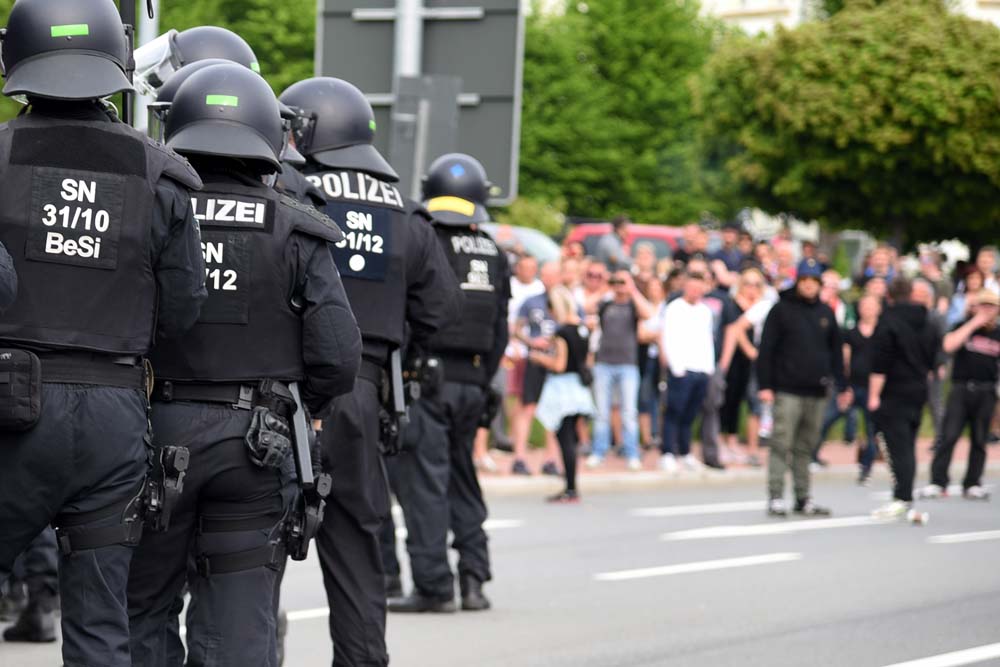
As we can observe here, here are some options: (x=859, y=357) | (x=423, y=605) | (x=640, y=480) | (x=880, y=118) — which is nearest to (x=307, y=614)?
(x=423, y=605)

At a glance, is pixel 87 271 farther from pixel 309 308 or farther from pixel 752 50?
pixel 752 50

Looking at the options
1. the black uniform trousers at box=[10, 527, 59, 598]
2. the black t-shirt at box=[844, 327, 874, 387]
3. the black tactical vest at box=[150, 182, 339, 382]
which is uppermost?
the black tactical vest at box=[150, 182, 339, 382]

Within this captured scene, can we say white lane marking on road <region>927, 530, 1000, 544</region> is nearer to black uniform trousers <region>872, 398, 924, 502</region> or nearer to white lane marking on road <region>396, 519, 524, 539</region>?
black uniform trousers <region>872, 398, 924, 502</region>

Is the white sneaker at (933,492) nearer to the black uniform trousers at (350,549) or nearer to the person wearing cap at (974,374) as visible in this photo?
the person wearing cap at (974,374)

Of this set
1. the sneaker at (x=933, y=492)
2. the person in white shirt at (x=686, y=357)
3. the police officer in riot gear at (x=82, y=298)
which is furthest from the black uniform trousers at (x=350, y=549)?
the sneaker at (x=933, y=492)

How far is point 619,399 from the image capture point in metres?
16.8

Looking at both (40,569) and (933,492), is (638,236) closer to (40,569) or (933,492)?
(933,492)

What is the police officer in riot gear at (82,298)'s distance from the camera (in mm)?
4910

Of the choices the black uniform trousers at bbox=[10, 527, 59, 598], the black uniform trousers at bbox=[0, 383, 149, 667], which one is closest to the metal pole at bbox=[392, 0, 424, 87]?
the black uniform trousers at bbox=[10, 527, 59, 598]

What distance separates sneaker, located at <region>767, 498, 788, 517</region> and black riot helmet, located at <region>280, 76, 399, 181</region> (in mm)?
7774

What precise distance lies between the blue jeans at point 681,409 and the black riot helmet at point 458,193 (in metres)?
7.84

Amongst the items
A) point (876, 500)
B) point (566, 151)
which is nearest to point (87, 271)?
point (876, 500)

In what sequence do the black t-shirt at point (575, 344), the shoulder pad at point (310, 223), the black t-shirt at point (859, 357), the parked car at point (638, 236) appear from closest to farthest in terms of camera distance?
the shoulder pad at point (310, 223) → the black t-shirt at point (575, 344) → the black t-shirt at point (859, 357) → the parked car at point (638, 236)

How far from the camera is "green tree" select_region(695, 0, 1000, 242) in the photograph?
122 ft
